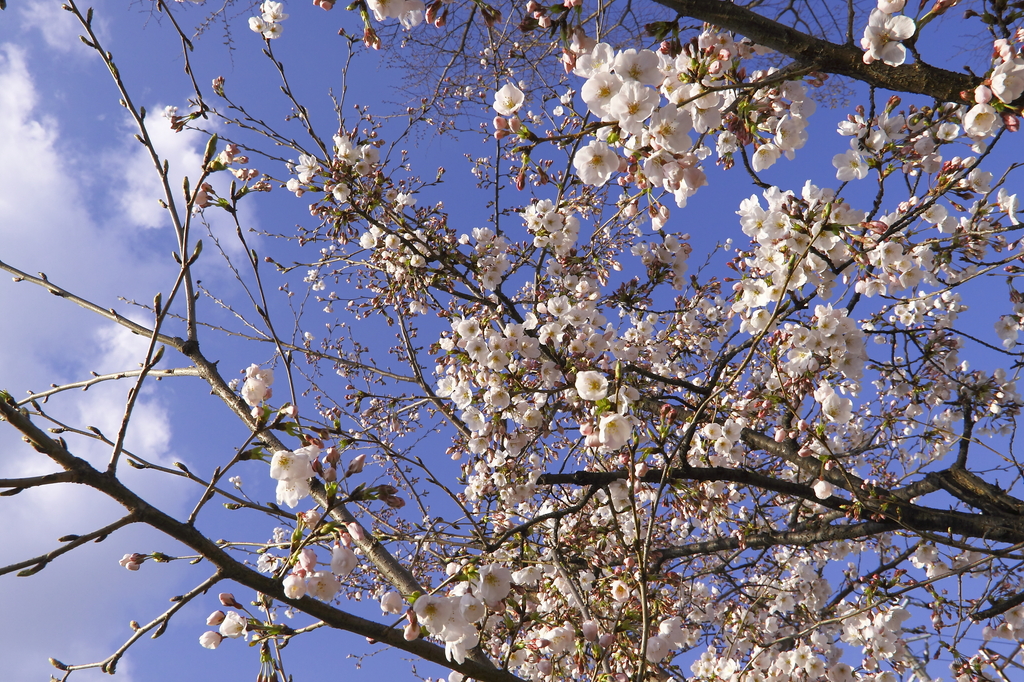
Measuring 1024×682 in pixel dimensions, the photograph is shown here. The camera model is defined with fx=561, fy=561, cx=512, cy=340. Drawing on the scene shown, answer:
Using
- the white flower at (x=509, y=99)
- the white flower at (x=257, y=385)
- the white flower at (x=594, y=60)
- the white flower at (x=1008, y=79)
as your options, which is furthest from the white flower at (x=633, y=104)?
the white flower at (x=257, y=385)

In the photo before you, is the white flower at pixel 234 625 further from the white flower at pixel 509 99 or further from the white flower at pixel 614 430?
the white flower at pixel 509 99

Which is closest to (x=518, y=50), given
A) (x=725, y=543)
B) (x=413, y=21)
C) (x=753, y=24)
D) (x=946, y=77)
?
(x=413, y=21)

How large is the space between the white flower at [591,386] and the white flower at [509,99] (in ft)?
3.91

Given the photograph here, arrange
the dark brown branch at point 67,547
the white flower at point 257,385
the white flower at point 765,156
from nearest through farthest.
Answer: the dark brown branch at point 67,547
the white flower at point 257,385
the white flower at point 765,156

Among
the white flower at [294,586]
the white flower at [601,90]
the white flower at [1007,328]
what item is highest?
the white flower at [1007,328]

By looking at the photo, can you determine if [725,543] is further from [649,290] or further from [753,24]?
[753,24]

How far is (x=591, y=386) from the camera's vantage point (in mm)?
2408

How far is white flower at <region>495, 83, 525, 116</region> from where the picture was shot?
8.01 ft

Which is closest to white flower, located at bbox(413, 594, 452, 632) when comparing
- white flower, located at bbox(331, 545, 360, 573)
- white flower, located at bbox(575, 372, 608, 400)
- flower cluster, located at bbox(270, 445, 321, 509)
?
white flower, located at bbox(331, 545, 360, 573)

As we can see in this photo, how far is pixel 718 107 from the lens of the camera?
2082mm

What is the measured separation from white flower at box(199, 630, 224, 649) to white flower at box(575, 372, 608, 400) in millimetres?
1515

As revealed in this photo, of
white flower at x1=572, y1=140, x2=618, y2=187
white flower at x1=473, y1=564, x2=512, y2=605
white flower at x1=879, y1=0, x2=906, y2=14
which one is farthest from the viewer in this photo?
white flower at x1=572, y1=140, x2=618, y2=187

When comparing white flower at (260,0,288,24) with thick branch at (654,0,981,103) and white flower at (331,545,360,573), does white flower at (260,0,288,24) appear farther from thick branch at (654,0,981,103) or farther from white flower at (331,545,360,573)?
white flower at (331,545,360,573)

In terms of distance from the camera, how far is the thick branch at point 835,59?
209 cm
